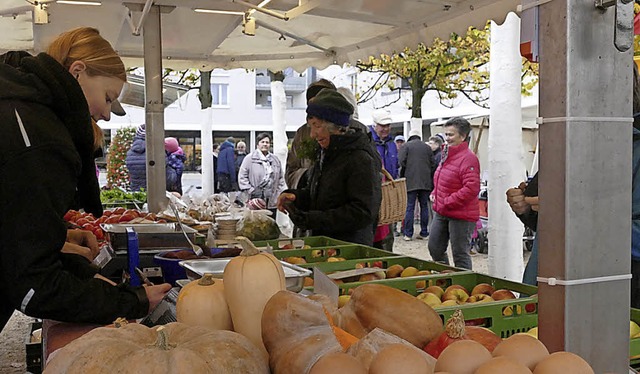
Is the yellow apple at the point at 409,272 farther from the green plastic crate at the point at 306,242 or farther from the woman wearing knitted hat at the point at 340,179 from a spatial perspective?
the woman wearing knitted hat at the point at 340,179

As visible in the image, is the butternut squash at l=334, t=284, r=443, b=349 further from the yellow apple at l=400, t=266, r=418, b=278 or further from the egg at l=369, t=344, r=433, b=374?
the yellow apple at l=400, t=266, r=418, b=278

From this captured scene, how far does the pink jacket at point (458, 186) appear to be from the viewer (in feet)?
23.4

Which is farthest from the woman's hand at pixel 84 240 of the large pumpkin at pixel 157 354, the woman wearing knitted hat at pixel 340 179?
the large pumpkin at pixel 157 354

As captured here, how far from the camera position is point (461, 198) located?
23.3 feet

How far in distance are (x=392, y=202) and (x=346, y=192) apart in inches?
61.8

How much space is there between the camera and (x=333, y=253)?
3643 mm

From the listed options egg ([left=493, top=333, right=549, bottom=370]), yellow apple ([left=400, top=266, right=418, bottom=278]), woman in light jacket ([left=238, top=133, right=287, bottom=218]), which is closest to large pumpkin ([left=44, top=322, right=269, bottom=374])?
egg ([left=493, top=333, right=549, bottom=370])

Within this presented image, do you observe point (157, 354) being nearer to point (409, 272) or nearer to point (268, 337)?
point (268, 337)

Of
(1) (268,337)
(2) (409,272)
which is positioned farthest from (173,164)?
(1) (268,337)

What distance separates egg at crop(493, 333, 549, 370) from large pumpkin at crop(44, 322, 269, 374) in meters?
0.45

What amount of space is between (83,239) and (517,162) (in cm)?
489

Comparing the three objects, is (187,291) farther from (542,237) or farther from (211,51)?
(211,51)

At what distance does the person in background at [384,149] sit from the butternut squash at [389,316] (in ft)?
12.2

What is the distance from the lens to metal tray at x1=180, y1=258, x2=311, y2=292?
6.65 ft
